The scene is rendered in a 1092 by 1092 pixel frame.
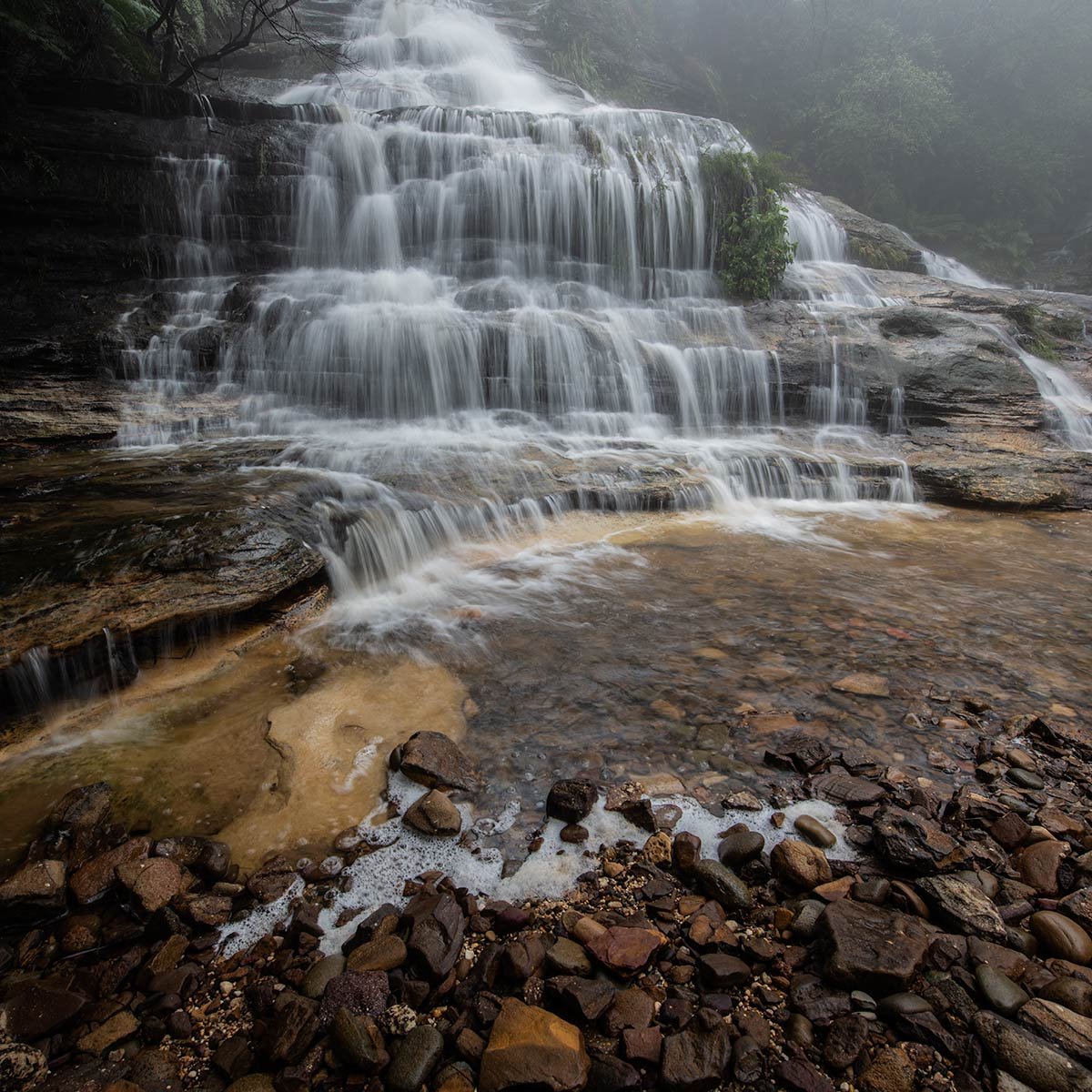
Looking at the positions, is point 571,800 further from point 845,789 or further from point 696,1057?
point 845,789

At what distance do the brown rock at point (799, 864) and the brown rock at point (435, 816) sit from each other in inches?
46.6

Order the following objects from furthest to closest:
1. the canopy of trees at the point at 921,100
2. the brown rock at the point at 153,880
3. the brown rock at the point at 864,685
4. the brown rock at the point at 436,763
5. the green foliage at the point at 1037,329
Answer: the canopy of trees at the point at 921,100 < the green foliage at the point at 1037,329 < the brown rock at the point at 864,685 < the brown rock at the point at 436,763 < the brown rock at the point at 153,880

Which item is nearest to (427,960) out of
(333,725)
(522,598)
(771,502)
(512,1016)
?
(512,1016)

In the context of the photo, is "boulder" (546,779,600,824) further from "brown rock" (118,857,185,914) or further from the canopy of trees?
the canopy of trees

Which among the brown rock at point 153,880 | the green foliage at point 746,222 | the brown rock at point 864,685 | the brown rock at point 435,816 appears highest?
the green foliage at point 746,222

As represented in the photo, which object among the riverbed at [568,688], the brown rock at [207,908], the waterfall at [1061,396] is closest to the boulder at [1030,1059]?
the riverbed at [568,688]

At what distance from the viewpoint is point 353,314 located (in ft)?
31.0

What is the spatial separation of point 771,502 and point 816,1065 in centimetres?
715

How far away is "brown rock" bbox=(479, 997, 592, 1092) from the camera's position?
1424mm

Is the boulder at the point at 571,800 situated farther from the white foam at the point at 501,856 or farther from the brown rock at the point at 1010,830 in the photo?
the brown rock at the point at 1010,830

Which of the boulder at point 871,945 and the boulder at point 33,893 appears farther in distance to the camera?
the boulder at point 33,893

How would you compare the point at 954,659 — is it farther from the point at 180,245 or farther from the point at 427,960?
the point at 180,245

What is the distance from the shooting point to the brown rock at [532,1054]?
1.42m

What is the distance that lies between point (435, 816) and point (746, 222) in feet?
44.7
